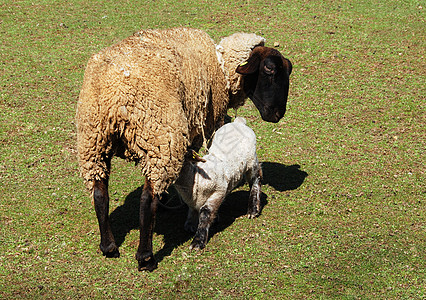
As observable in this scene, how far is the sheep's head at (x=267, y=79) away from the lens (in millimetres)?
8109

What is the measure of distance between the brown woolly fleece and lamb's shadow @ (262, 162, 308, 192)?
112 inches

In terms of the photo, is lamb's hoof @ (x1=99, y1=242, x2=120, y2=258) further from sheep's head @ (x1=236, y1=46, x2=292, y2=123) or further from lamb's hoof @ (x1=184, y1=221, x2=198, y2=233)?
sheep's head @ (x1=236, y1=46, x2=292, y2=123)

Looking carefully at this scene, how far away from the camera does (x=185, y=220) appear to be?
26.9ft

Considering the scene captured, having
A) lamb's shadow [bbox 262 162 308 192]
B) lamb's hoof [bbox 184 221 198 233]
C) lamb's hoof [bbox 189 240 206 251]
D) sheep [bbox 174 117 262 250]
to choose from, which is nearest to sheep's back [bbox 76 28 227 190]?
sheep [bbox 174 117 262 250]

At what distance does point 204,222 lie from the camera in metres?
7.41

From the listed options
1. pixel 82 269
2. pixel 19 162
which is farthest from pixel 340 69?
pixel 82 269

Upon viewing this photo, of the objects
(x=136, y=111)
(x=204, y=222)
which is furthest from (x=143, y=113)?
(x=204, y=222)

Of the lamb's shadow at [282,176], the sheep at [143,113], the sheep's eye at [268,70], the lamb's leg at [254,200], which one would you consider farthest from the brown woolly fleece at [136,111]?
the lamb's shadow at [282,176]

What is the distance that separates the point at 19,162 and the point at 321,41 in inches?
335

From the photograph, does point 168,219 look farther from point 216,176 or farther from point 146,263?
point 146,263

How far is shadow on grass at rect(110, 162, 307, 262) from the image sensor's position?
25.2 ft


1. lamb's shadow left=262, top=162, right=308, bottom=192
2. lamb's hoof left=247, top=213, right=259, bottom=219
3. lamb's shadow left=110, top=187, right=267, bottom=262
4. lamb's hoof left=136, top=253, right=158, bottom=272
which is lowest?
lamb's shadow left=262, top=162, right=308, bottom=192

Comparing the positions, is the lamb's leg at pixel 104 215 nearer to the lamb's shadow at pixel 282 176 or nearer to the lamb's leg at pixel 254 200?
the lamb's leg at pixel 254 200

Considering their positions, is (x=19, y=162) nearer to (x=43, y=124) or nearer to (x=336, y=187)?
(x=43, y=124)
